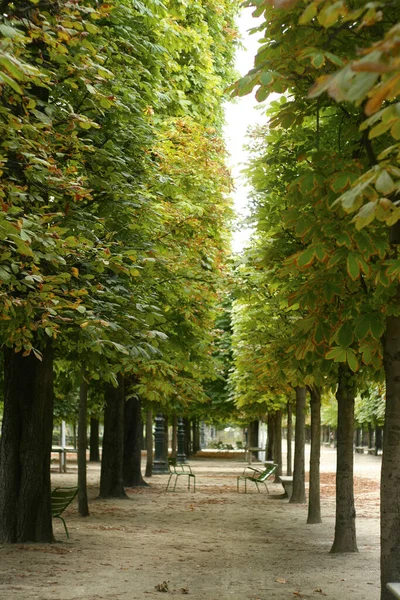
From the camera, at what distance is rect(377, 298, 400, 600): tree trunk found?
7.41m

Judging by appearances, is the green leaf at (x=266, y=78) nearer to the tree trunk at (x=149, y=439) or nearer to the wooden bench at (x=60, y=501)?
the wooden bench at (x=60, y=501)

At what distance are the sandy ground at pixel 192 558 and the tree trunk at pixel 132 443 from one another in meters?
5.24

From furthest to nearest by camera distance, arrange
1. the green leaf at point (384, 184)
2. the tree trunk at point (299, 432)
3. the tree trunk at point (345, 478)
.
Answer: the tree trunk at point (299, 432), the tree trunk at point (345, 478), the green leaf at point (384, 184)

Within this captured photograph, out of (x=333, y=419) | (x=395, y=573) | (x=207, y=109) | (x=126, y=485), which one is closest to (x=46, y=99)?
(x=395, y=573)

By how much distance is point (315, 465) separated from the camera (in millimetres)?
16703

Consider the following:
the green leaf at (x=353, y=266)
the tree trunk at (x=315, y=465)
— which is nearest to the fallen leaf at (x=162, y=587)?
the green leaf at (x=353, y=266)

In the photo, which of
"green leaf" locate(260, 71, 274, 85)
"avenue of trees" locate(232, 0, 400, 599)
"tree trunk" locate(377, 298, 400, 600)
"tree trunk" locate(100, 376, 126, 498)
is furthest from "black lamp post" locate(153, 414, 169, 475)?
"green leaf" locate(260, 71, 274, 85)

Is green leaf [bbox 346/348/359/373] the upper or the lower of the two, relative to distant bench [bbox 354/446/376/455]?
upper

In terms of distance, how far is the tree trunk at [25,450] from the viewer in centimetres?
1285

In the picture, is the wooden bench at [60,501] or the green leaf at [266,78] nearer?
the green leaf at [266,78]

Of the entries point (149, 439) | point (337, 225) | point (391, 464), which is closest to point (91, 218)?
point (337, 225)

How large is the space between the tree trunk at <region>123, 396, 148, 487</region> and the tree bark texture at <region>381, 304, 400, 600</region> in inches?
760

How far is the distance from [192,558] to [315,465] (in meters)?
4.80

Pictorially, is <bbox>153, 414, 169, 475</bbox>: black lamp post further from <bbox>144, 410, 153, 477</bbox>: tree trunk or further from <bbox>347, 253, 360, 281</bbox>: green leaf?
<bbox>347, 253, 360, 281</bbox>: green leaf
